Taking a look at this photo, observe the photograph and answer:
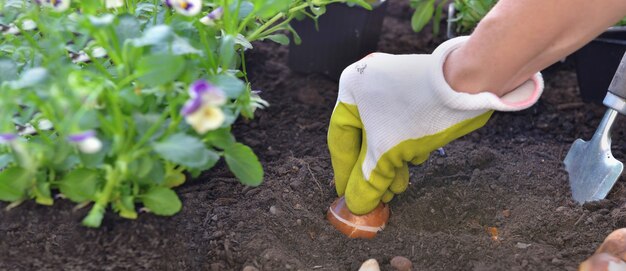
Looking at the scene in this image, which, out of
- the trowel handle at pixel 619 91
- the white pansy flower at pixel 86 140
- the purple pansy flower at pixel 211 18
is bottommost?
the trowel handle at pixel 619 91

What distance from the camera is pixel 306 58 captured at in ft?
6.69

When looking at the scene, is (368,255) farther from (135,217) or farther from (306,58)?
(306,58)

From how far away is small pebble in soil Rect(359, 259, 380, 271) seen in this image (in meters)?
1.29

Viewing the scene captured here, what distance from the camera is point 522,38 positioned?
1.16 m

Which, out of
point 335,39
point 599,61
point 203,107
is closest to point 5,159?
point 203,107

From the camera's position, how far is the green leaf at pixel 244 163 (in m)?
Answer: 1.14

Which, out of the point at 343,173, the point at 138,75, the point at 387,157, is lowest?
the point at 343,173

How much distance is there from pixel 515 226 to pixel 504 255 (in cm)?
13

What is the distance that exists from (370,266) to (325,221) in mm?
185

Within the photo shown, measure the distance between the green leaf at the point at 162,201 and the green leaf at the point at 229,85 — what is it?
0.19 meters

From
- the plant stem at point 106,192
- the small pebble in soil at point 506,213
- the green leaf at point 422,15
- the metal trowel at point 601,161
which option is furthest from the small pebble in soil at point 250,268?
the green leaf at point 422,15

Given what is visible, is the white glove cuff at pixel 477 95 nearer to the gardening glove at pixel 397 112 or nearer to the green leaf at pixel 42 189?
the gardening glove at pixel 397 112

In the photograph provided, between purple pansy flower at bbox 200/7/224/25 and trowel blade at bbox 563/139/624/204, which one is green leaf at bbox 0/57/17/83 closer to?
purple pansy flower at bbox 200/7/224/25

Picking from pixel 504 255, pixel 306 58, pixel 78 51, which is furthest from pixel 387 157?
pixel 306 58
